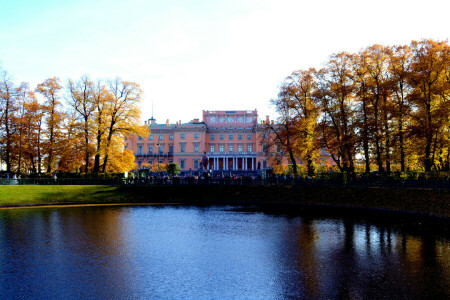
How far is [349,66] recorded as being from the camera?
43562 mm

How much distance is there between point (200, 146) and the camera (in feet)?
347

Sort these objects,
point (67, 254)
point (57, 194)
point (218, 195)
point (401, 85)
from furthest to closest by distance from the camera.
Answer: point (218, 195) < point (57, 194) < point (401, 85) < point (67, 254)

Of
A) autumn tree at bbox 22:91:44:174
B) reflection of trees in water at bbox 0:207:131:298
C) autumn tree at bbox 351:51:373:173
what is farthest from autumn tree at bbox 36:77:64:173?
autumn tree at bbox 351:51:373:173

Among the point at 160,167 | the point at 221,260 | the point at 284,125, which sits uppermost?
the point at 284,125

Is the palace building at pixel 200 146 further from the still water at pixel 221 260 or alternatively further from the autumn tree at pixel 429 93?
the still water at pixel 221 260

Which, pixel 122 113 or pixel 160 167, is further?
pixel 160 167

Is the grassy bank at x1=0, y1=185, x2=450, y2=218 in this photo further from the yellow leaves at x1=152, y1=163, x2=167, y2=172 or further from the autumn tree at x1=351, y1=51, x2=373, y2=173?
the yellow leaves at x1=152, y1=163, x2=167, y2=172

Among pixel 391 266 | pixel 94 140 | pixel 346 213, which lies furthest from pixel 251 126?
pixel 391 266

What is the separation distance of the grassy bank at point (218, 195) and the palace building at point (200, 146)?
5619cm

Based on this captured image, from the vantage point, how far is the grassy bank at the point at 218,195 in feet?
115

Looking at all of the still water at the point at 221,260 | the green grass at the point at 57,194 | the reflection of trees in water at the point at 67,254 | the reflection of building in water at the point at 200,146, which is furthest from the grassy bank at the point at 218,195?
the reflection of building in water at the point at 200,146

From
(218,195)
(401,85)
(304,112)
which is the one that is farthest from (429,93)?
(218,195)

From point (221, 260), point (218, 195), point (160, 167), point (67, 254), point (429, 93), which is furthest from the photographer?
point (160, 167)

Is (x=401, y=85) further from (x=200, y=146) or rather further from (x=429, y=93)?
(x=200, y=146)
